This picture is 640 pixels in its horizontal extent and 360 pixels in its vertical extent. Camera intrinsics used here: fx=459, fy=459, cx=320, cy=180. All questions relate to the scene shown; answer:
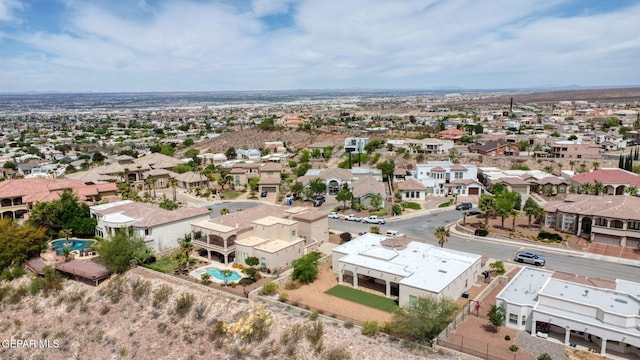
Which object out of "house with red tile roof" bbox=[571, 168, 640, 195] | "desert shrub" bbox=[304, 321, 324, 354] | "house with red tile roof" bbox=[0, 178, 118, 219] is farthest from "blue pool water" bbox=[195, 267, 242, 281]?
"house with red tile roof" bbox=[571, 168, 640, 195]

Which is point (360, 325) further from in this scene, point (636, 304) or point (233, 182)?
point (233, 182)

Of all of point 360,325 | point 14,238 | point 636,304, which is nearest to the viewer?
point 636,304

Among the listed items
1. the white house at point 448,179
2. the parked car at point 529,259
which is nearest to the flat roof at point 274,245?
the parked car at point 529,259

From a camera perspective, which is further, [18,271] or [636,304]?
[18,271]

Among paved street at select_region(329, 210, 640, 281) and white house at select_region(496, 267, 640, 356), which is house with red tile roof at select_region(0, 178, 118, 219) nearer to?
paved street at select_region(329, 210, 640, 281)

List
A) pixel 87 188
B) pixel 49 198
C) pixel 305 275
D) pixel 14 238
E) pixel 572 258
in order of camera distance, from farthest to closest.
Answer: pixel 87 188, pixel 49 198, pixel 14 238, pixel 572 258, pixel 305 275

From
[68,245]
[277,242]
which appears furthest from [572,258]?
[68,245]
